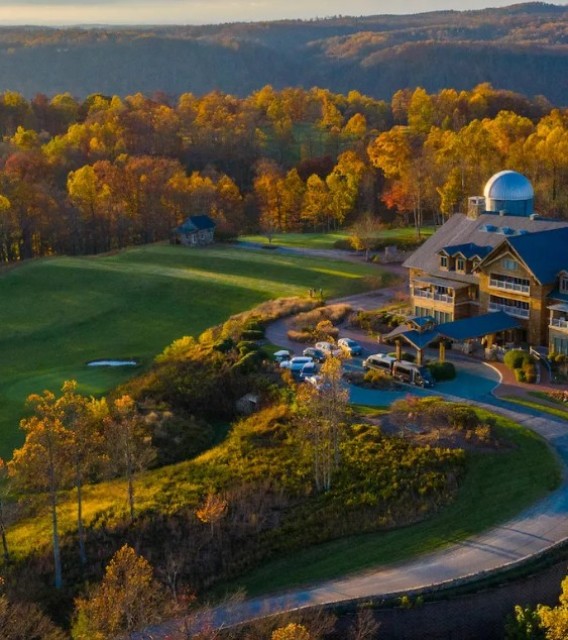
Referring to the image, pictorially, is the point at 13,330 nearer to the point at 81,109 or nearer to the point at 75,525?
the point at 75,525

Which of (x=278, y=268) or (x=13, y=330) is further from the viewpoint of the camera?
(x=278, y=268)

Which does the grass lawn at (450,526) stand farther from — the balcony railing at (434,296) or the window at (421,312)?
the window at (421,312)

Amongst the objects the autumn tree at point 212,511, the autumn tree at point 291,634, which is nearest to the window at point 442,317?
the autumn tree at point 212,511

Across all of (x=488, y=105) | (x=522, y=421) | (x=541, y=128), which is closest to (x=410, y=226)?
(x=541, y=128)

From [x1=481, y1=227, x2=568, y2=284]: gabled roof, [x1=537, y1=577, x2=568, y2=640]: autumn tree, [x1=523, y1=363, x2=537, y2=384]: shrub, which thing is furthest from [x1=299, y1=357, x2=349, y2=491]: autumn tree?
[x1=481, y1=227, x2=568, y2=284]: gabled roof

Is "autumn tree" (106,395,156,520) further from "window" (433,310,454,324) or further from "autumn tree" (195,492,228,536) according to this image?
"window" (433,310,454,324)

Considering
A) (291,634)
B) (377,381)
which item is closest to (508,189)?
(377,381)
